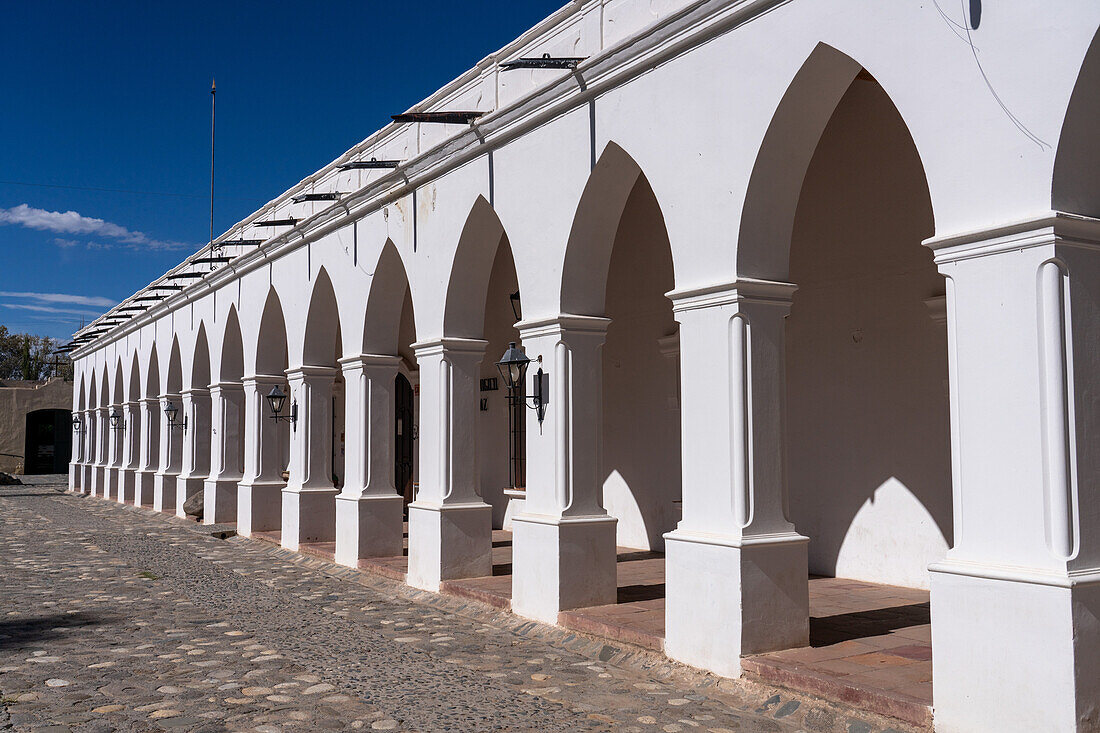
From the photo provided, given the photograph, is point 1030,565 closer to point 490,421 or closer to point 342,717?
point 342,717

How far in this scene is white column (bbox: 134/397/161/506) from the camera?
2417 centimetres

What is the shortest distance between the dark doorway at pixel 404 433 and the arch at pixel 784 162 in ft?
39.4

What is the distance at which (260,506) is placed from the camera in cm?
1627

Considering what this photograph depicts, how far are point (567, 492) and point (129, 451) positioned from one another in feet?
70.1

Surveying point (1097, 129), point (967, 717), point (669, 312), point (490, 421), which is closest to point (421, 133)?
point (669, 312)

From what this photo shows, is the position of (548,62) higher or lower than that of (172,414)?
higher

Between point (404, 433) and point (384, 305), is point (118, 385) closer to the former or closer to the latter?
point (404, 433)

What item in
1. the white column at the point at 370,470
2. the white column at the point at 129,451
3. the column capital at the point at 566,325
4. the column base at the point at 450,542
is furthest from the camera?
the white column at the point at 129,451

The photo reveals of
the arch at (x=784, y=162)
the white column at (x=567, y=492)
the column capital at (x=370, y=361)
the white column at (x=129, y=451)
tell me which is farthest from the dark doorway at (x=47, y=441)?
the arch at (x=784, y=162)

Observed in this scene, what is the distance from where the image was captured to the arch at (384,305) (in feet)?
40.3

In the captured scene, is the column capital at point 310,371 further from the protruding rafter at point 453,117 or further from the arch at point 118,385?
the arch at point 118,385

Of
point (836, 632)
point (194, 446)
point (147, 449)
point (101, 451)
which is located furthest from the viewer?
point (101, 451)

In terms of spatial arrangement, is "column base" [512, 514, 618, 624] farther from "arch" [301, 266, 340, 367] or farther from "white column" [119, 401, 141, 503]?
"white column" [119, 401, 141, 503]

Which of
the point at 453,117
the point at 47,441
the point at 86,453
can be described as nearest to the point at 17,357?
the point at 47,441
